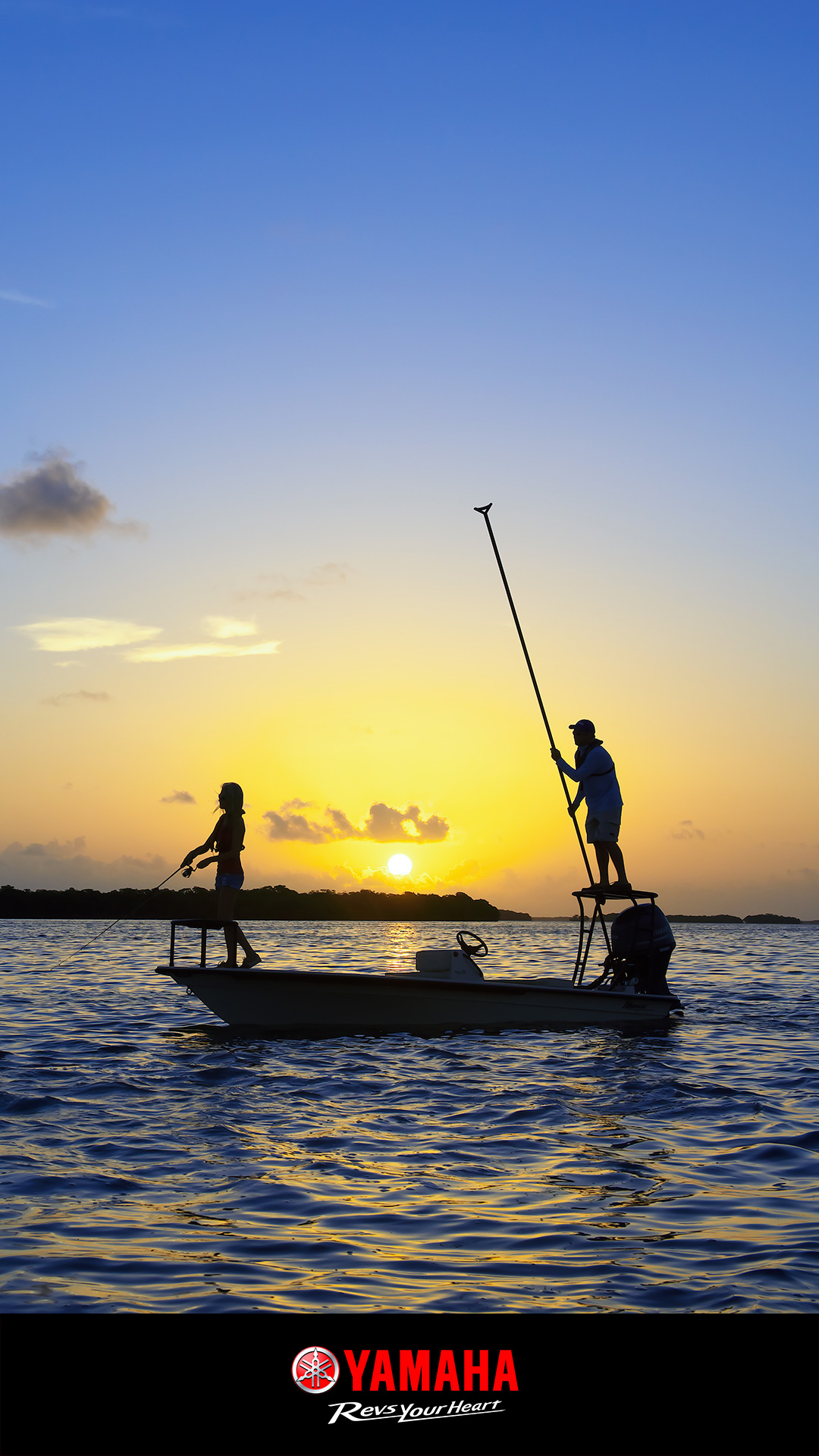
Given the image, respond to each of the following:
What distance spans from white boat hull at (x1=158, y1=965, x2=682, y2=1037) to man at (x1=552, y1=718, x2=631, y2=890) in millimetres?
1693

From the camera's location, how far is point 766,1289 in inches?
201

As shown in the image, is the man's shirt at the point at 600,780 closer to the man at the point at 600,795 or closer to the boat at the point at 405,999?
the man at the point at 600,795

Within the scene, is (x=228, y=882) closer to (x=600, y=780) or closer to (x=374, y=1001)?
(x=374, y=1001)

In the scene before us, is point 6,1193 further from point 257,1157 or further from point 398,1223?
point 398,1223

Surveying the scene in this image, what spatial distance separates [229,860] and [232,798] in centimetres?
81

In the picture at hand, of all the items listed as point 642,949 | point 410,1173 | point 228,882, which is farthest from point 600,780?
point 410,1173

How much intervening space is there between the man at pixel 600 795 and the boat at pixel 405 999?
497 millimetres

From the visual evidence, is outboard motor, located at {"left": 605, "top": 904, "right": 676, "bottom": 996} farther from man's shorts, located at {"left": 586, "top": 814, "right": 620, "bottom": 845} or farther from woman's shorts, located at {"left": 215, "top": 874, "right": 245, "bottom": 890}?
woman's shorts, located at {"left": 215, "top": 874, "right": 245, "bottom": 890}

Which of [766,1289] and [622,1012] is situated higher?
[766,1289]
